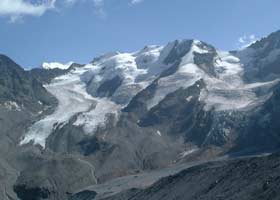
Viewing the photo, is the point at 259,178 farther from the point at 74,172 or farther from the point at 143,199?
the point at 74,172

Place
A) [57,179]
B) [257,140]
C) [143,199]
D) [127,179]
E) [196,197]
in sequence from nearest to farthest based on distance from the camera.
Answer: [196,197], [143,199], [127,179], [57,179], [257,140]

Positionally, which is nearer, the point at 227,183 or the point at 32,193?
the point at 227,183

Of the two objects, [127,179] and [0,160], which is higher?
[0,160]

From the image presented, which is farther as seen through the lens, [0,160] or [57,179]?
[0,160]

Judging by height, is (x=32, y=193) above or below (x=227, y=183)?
below

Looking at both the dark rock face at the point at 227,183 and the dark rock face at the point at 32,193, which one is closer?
the dark rock face at the point at 227,183

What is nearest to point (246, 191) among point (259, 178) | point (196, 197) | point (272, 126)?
point (259, 178)

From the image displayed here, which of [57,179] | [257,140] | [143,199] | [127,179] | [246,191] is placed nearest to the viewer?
[246,191]

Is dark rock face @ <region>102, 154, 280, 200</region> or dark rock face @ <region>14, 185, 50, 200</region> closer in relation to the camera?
dark rock face @ <region>102, 154, 280, 200</region>
